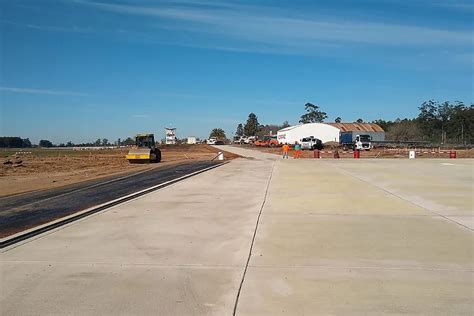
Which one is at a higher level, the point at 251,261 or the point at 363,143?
the point at 363,143

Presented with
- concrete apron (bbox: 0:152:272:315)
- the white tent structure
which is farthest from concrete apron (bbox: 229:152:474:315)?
Result: the white tent structure

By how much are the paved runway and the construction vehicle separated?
25.6m

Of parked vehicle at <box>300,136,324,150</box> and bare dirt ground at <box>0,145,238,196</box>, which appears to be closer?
bare dirt ground at <box>0,145,238,196</box>

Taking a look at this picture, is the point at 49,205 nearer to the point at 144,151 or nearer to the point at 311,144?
the point at 144,151

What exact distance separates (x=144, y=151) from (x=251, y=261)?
31908 mm

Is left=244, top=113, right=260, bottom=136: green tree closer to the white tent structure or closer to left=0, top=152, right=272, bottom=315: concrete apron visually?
the white tent structure

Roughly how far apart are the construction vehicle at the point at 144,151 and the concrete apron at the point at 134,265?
26.7 meters

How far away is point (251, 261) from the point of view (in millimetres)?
6984

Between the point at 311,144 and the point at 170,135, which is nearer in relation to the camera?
the point at 311,144

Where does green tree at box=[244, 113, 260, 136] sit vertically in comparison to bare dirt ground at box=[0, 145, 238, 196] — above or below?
above

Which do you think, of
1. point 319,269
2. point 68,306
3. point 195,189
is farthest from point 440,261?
point 195,189

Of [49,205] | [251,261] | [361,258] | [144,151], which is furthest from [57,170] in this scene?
[361,258]

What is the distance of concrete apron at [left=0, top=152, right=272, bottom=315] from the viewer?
527 cm

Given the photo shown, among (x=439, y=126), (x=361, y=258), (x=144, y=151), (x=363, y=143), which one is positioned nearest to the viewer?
(x=361, y=258)
